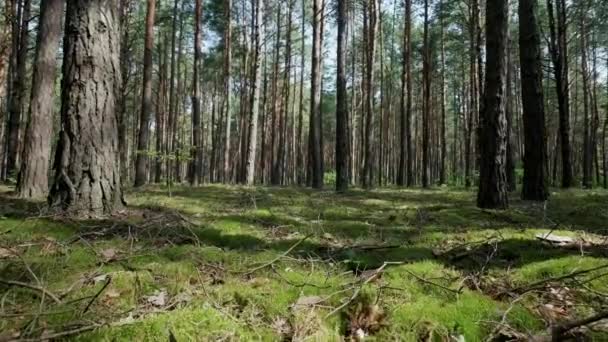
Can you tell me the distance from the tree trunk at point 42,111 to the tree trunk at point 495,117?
25.3 ft

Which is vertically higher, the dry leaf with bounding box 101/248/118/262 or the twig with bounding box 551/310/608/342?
the dry leaf with bounding box 101/248/118/262

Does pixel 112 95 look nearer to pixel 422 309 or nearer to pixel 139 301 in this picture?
pixel 139 301

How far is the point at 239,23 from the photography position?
92.8 ft

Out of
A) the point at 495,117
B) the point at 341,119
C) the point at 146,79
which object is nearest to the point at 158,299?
the point at 495,117

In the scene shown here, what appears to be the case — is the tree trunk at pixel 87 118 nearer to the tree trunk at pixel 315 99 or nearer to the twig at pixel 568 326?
the twig at pixel 568 326

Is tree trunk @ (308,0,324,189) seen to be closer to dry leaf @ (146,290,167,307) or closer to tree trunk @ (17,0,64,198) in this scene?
tree trunk @ (17,0,64,198)

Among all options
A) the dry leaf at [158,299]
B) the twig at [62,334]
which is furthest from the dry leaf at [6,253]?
the twig at [62,334]

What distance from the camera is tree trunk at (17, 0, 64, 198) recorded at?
7.25 meters

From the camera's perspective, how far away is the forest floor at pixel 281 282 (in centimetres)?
239

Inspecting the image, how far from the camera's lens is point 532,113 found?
8477 mm

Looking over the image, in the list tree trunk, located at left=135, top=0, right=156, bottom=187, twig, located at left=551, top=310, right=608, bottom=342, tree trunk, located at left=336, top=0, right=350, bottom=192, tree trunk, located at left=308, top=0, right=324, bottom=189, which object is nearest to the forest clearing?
twig, located at left=551, top=310, right=608, bottom=342

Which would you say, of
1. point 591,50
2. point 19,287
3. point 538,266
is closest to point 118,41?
point 19,287

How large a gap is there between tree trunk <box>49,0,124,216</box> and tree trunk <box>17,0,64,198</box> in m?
3.20

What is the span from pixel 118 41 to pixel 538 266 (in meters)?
5.21
